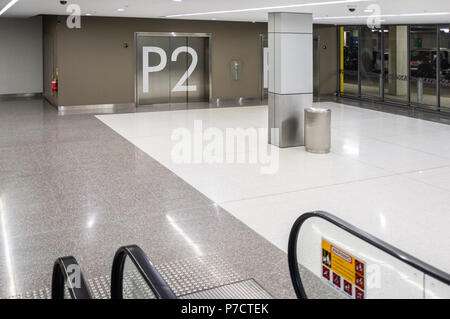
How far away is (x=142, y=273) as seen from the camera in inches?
99.0

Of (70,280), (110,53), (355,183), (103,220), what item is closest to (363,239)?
(70,280)

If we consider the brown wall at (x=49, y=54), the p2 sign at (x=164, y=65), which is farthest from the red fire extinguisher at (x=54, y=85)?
the p2 sign at (x=164, y=65)

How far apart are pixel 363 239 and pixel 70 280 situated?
66.6 inches

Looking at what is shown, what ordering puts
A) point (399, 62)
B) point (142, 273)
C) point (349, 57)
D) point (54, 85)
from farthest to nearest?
point (349, 57) < point (399, 62) < point (54, 85) < point (142, 273)

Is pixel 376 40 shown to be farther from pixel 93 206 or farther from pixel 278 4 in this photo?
pixel 93 206

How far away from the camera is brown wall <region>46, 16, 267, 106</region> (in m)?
14.7

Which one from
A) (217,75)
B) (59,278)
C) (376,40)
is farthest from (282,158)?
(376,40)

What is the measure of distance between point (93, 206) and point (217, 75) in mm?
11267

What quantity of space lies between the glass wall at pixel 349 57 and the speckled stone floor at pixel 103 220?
1165 centimetres

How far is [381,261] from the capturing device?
3193mm

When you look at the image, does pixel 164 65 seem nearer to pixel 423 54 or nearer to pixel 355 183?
pixel 423 54

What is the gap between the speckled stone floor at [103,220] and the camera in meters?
4.50

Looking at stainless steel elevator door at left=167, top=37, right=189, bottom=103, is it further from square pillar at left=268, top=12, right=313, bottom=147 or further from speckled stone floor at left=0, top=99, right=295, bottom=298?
speckled stone floor at left=0, top=99, right=295, bottom=298

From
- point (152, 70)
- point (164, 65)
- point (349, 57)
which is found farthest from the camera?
point (349, 57)
